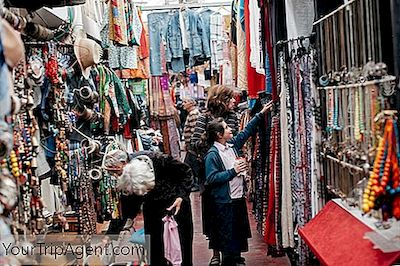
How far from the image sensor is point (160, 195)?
13.3 ft

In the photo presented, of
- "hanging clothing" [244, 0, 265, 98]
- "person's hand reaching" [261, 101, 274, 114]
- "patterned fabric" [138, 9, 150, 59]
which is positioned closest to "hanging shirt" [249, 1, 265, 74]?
"hanging clothing" [244, 0, 265, 98]

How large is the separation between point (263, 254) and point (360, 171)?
335 cm

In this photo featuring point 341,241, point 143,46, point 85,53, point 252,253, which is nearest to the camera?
point 341,241

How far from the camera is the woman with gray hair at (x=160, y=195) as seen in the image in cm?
393

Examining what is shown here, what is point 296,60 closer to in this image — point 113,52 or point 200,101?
point 113,52

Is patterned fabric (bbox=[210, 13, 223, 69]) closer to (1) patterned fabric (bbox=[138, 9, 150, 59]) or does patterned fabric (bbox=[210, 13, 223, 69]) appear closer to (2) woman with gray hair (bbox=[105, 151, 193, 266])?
(1) patterned fabric (bbox=[138, 9, 150, 59])

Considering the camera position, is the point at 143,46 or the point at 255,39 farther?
the point at 143,46

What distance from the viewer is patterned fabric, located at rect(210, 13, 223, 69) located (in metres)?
7.68

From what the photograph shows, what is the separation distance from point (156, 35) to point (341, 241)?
18.0 feet

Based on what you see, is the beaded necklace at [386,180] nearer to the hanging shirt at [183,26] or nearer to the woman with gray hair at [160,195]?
the woman with gray hair at [160,195]

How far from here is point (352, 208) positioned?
102 inches

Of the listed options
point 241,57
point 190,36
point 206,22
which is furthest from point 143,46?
point 241,57

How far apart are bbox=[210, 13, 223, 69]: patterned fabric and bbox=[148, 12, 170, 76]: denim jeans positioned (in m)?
0.57

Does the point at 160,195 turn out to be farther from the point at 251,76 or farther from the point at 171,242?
the point at 251,76
